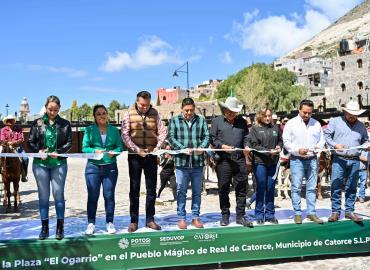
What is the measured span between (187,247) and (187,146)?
4.60ft

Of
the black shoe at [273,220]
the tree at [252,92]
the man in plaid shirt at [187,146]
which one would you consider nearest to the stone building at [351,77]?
the tree at [252,92]

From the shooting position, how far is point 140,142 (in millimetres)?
5715

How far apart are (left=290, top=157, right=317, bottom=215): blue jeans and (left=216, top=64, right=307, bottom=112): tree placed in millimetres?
53274

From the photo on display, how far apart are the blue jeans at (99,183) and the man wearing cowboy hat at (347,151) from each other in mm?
3221

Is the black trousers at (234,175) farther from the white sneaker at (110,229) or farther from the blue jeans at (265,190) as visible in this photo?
the white sneaker at (110,229)

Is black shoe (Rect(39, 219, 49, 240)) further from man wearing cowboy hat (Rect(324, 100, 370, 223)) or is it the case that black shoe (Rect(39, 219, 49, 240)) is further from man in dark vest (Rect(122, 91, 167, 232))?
man wearing cowboy hat (Rect(324, 100, 370, 223))

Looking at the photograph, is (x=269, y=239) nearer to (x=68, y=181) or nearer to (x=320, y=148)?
(x=320, y=148)

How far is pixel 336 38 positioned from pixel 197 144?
190149 millimetres

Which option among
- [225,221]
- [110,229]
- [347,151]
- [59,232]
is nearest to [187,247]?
[225,221]

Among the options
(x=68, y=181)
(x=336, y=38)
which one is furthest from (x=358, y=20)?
(x=68, y=181)

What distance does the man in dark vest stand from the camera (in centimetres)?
567

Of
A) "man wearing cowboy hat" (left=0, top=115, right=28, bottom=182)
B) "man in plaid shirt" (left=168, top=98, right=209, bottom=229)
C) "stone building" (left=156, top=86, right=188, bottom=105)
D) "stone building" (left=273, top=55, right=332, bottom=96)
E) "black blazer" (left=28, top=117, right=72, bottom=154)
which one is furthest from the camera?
"stone building" (left=156, top=86, right=188, bottom=105)

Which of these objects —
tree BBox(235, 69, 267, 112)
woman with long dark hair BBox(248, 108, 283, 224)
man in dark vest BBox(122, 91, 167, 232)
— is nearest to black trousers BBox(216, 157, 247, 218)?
woman with long dark hair BBox(248, 108, 283, 224)

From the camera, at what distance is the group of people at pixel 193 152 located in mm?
5352
